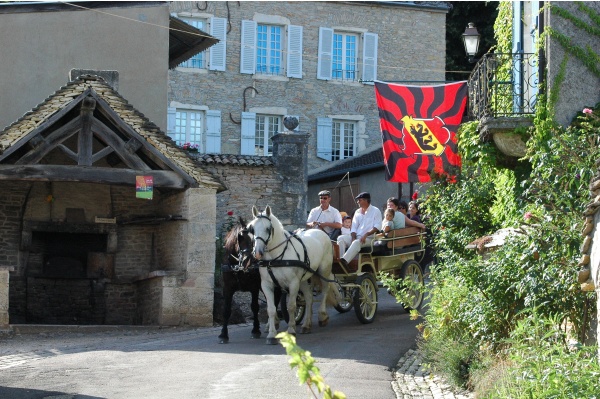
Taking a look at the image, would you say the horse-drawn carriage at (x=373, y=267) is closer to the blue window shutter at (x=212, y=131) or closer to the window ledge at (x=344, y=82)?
the blue window shutter at (x=212, y=131)

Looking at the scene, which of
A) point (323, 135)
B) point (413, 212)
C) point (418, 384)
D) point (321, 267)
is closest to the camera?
point (418, 384)

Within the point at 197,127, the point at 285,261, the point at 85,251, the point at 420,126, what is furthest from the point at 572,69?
the point at 197,127

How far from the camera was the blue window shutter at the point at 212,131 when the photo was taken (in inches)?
1246

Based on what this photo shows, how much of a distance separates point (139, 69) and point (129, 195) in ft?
10.1

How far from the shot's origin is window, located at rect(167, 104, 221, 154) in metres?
31.6

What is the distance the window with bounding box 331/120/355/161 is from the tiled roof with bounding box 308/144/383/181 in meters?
0.46

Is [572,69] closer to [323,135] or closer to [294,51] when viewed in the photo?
[323,135]

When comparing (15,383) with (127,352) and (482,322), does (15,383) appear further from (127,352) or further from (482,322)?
(482,322)

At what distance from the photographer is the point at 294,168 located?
24.0m

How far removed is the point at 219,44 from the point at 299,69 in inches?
103

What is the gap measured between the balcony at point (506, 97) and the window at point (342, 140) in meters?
17.4

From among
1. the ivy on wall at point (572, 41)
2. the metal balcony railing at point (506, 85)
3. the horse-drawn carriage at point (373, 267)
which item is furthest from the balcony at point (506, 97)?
the horse-drawn carriage at point (373, 267)

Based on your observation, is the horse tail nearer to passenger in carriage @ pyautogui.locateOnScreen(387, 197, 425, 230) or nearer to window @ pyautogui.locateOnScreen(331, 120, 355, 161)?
passenger in carriage @ pyautogui.locateOnScreen(387, 197, 425, 230)

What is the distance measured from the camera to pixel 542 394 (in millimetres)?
7809
